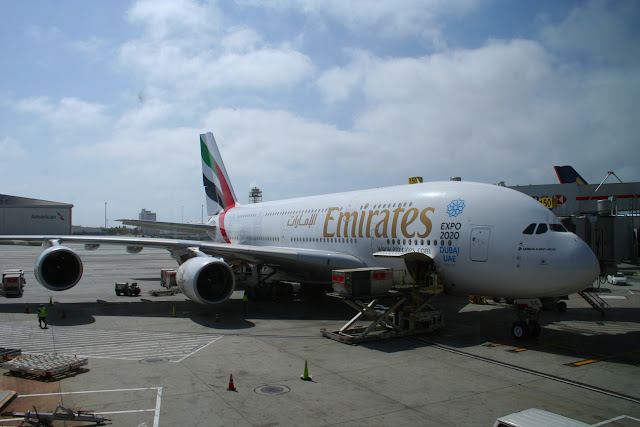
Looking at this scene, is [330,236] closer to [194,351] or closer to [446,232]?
[446,232]

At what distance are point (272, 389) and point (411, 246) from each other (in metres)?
7.18

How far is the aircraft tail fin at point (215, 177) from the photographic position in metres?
30.8

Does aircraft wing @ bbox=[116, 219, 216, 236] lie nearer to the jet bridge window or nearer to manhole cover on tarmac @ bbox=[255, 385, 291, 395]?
manhole cover on tarmac @ bbox=[255, 385, 291, 395]

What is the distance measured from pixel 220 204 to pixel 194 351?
20.3 meters

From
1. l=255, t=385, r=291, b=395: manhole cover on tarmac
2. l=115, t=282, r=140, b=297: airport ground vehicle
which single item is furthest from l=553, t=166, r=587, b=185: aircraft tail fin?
l=255, t=385, r=291, b=395: manhole cover on tarmac

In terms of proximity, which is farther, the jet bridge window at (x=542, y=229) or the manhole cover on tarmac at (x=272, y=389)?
the jet bridge window at (x=542, y=229)

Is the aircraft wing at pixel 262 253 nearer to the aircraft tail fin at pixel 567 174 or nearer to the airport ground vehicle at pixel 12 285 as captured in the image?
the airport ground vehicle at pixel 12 285

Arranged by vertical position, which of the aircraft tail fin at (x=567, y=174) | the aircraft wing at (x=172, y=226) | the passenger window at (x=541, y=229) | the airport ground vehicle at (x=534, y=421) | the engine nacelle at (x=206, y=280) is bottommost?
the airport ground vehicle at (x=534, y=421)

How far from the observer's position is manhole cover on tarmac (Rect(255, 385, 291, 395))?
28.6ft

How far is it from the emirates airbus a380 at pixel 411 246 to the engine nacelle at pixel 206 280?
0.04m

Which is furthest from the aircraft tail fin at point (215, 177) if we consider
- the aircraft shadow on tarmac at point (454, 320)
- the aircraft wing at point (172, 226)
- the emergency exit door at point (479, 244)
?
the emergency exit door at point (479, 244)

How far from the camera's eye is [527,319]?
1298 centimetres

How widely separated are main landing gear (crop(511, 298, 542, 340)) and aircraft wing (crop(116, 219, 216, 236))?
18326 millimetres

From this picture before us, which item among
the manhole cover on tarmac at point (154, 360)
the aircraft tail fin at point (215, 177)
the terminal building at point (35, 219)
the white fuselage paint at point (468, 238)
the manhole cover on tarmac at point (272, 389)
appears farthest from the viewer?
the terminal building at point (35, 219)
